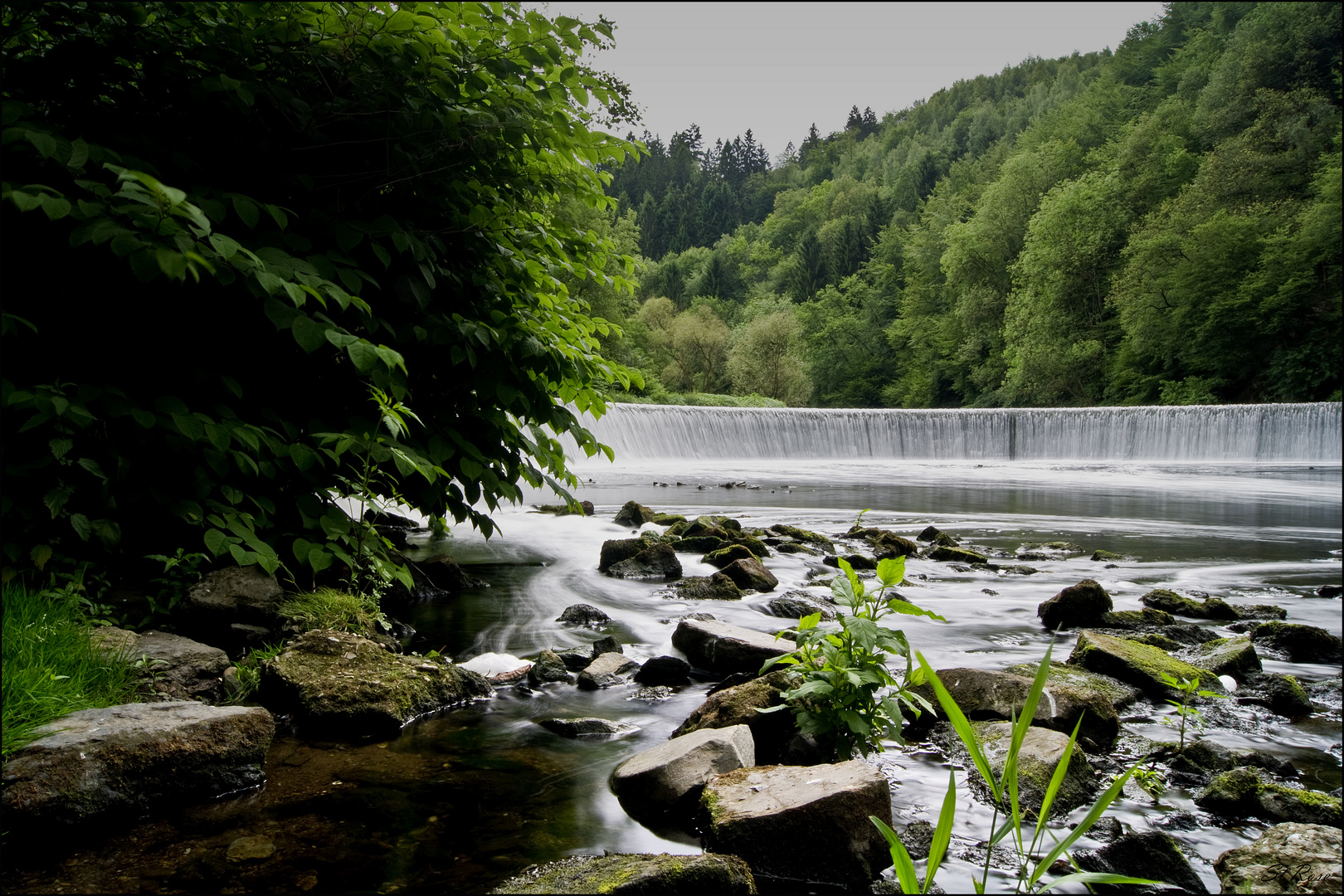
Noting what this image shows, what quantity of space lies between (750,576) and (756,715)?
135 inches

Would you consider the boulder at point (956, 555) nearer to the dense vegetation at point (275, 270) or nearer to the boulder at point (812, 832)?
the dense vegetation at point (275, 270)

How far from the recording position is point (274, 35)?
3.39 metres

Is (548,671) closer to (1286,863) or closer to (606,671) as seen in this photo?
(606,671)

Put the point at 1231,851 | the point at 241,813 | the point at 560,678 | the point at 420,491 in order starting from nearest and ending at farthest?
the point at 1231,851 < the point at 241,813 < the point at 560,678 < the point at 420,491

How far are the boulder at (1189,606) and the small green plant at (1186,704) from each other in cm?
230

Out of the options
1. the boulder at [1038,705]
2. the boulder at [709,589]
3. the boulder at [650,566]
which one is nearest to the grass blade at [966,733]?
the boulder at [1038,705]

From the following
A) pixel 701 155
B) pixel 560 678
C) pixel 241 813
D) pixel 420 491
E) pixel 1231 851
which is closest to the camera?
pixel 1231 851

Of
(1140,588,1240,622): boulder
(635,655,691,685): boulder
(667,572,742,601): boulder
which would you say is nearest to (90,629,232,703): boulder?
(635,655,691,685): boulder

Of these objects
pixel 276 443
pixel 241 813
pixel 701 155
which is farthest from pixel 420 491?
pixel 701 155

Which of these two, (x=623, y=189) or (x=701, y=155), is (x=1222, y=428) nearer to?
(x=623, y=189)

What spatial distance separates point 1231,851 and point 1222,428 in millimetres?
29494

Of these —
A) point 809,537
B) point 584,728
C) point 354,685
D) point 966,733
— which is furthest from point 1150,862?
point 809,537

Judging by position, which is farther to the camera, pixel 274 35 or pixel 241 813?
pixel 274 35

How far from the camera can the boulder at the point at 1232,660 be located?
13.0ft
